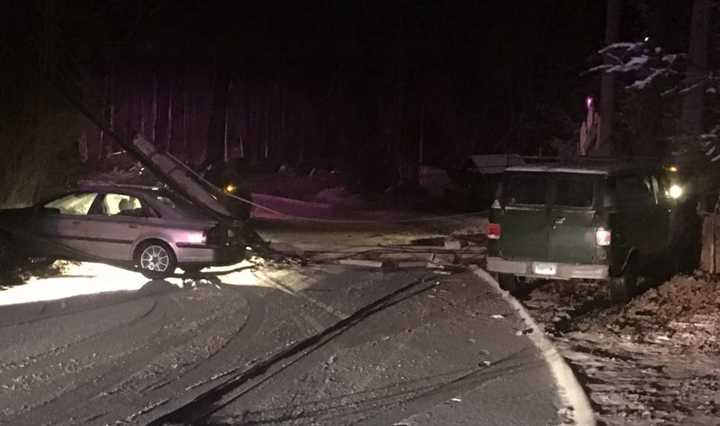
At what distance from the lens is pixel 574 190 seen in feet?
39.3

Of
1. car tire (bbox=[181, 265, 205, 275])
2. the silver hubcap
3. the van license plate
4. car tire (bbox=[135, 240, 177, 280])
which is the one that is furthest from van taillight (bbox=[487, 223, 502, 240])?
the silver hubcap

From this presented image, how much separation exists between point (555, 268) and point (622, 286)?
1036 mm

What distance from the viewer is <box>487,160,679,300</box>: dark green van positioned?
11742 millimetres

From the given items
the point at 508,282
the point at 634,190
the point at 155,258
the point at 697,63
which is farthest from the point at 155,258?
the point at 697,63

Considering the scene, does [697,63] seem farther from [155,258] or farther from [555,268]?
[155,258]

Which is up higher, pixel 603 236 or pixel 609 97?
pixel 609 97

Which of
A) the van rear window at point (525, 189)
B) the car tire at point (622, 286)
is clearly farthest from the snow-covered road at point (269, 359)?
the car tire at point (622, 286)

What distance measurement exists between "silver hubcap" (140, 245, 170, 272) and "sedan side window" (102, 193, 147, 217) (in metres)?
0.64

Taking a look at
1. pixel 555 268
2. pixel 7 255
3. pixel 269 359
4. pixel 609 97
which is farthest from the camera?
pixel 609 97

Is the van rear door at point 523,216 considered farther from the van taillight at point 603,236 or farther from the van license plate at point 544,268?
the van taillight at point 603,236

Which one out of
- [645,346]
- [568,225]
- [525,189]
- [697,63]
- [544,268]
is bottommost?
[645,346]

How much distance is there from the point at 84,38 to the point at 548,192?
9681 millimetres

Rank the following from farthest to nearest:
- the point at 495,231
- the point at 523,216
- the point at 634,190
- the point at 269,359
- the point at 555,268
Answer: the point at 634,190 → the point at 495,231 → the point at 523,216 → the point at 555,268 → the point at 269,359

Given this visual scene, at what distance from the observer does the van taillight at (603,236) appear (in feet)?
38.2
